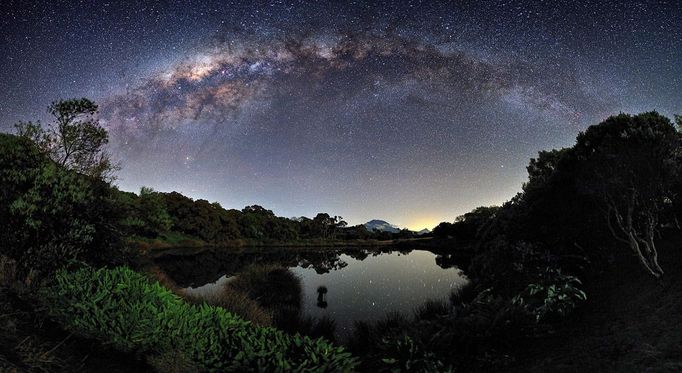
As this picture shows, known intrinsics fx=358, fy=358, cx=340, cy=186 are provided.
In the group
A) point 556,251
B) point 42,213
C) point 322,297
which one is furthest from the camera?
point 322,297

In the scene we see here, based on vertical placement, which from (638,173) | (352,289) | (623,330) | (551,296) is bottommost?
(352,289)

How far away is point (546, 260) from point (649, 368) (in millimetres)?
7797

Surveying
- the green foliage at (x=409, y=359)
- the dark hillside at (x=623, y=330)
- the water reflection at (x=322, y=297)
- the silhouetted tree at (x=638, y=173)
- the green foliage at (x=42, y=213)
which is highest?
the silhouetted tree at (x=638, y=173)

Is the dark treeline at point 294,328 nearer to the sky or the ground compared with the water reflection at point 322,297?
nearer to the sky

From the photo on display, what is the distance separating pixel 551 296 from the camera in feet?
40.1

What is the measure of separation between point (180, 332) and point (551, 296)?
38.2 ft

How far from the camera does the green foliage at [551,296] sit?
11.8m

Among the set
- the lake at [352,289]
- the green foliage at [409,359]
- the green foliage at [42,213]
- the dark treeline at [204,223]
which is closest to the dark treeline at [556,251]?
A: the green foliage at [409,359]

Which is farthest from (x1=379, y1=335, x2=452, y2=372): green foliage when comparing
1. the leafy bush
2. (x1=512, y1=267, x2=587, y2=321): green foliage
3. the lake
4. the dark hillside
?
the lake

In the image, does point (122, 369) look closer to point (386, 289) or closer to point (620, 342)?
point (620, 342)

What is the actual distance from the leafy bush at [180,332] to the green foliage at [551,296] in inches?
308

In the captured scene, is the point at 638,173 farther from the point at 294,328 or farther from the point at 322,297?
the point at 322,297

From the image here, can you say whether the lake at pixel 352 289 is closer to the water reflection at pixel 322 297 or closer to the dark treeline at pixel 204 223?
the water reflection at pixel 322 297

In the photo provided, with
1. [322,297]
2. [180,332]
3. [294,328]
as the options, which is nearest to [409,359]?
[180,332]
